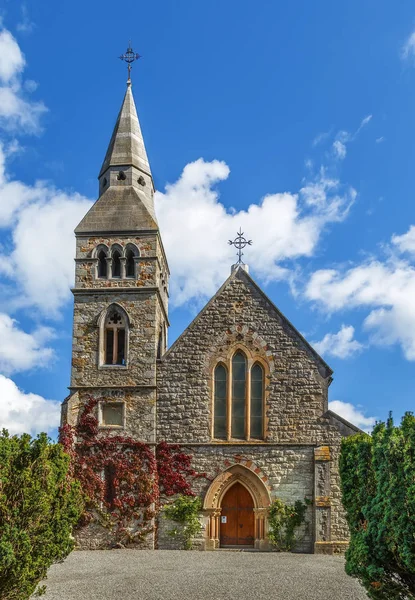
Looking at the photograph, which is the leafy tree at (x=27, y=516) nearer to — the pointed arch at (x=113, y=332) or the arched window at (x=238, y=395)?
the arched window at (x=238, y=395)

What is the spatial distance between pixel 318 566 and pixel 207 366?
8088 millimetres

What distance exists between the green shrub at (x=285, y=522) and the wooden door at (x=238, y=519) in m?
0.91

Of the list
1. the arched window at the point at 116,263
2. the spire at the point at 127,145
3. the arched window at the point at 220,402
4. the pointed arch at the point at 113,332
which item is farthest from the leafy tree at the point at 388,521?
the spire at the point at 127,145

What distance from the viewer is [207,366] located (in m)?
25.7

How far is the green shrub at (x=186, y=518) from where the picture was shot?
24297mm

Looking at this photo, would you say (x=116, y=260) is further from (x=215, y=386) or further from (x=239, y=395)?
(x=239, y=395)

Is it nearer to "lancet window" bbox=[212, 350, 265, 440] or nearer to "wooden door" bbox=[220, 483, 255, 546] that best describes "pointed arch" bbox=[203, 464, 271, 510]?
"wooden door" bbox=[220, 483, 255, 546]

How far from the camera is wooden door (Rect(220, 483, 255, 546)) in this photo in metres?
24.8

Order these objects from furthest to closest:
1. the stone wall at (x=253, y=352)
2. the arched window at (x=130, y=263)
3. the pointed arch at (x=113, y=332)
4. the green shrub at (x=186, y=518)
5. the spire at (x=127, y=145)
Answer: the spire at (x=127, y=145), the arched window at (x=130, y=263), the pointed arch at (x=113, y=332), the stone wall at (x=253, y=352), the green shrub at (x=186, y=518)

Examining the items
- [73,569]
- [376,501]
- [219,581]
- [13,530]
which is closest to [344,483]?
[376,501]

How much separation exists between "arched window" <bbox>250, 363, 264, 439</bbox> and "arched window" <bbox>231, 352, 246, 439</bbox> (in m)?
A: 0.30

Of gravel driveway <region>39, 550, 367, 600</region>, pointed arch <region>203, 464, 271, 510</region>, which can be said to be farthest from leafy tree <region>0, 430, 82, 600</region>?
pointed arch <region>203, 464, 271, 510</region>

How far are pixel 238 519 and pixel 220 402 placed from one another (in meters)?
3.82

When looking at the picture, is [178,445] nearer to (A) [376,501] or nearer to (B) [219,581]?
(B) [219,581]
